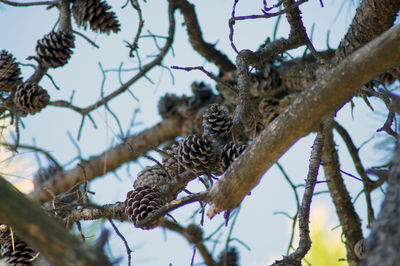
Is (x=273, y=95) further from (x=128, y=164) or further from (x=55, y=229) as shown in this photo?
(x=55, y=229)

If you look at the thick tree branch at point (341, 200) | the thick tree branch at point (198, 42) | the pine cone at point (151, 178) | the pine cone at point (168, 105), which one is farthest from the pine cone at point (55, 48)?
the thick tree branch at point (341, 200)

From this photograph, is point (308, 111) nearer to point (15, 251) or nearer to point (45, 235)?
point (45, 235)

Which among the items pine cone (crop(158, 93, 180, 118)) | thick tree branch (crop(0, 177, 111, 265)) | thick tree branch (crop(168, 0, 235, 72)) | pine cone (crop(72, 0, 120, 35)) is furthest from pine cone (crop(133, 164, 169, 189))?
pine cone (crop(158, 93, 180, 118))

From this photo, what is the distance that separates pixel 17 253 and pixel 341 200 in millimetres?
1140

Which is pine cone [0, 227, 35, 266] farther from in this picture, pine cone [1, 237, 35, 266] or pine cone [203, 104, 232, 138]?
pine cone [203, 104, 232, 138]

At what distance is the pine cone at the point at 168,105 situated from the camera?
2.35 meters

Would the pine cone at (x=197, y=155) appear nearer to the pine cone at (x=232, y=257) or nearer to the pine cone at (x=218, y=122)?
the pine cone at (x=218, y=122)

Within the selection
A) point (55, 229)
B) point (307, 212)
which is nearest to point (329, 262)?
point (307, 212)

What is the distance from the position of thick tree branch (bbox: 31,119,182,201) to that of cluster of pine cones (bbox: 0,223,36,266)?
105 centimetres

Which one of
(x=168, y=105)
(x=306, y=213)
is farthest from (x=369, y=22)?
(x=168, y=105)

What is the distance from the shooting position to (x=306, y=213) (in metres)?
1.04

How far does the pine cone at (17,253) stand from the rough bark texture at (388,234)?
40.6 inches

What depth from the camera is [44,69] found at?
1.61 metres

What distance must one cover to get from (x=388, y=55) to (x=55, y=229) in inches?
21.0
